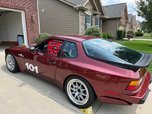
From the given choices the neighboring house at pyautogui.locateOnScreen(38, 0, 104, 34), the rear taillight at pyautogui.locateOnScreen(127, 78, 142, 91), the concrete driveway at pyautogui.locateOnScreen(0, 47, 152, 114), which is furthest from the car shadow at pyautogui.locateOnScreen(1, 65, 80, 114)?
the neighboring house at pyautogui.locateOnScreen(38, 0, 104, 34)

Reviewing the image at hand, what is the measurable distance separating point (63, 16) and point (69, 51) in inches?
456

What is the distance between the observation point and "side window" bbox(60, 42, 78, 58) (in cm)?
338

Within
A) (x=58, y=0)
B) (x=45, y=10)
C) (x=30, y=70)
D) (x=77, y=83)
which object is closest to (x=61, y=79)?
(x=77, y=83)

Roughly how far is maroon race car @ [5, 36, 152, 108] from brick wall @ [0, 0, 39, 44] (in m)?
5.95

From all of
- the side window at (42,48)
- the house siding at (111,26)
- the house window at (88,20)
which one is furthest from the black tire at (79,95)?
the house siding at (111,26)

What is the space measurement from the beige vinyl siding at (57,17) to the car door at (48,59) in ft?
30.2

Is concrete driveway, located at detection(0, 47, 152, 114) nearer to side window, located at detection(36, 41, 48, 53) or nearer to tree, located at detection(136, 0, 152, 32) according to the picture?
side window, located at detection(36, 41, 48, 53)

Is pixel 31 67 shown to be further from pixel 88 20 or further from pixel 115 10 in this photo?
pixel 115 10

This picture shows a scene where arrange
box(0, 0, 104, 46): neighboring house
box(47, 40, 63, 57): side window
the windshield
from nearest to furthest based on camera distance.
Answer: the windshield → box(47, 40, 63, 57): side window → box(0, 0, 104, 46): neighboring house

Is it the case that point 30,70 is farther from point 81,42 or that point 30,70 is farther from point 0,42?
point 0,42

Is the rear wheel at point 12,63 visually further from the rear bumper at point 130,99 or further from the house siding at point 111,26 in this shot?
the house siding at point 111,26

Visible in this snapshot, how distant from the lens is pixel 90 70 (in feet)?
9.58

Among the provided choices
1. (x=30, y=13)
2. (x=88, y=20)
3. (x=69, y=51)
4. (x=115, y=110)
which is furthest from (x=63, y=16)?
(x=115, y=110)

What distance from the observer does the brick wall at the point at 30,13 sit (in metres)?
9.03
